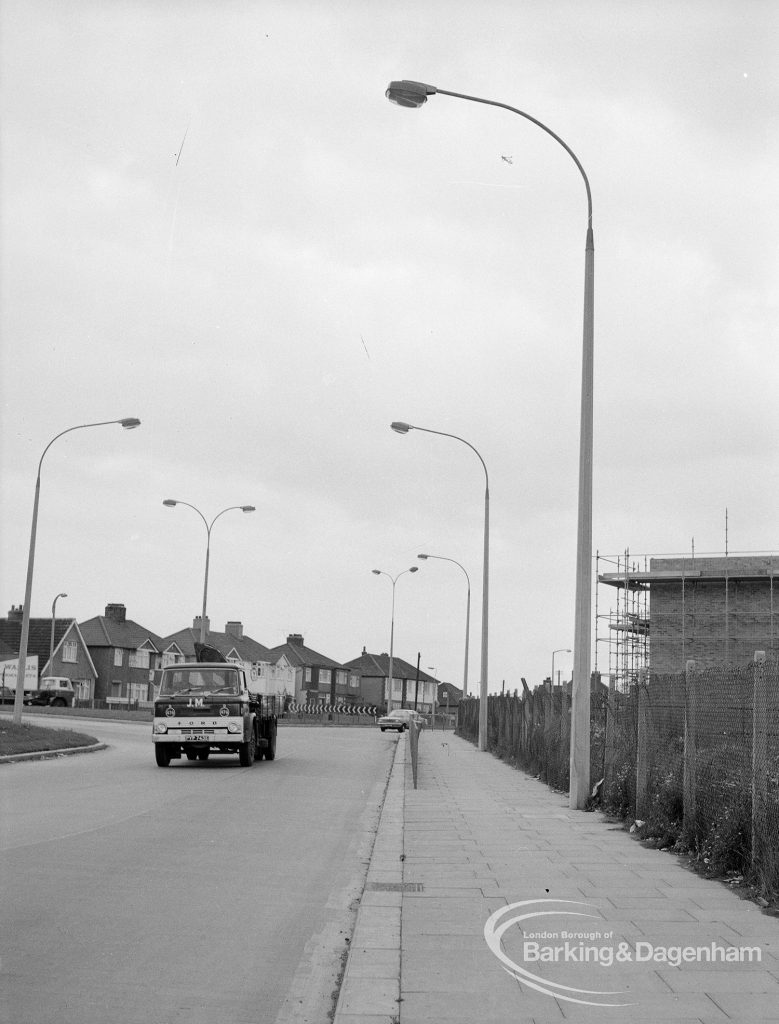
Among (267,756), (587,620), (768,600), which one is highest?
(768,600)

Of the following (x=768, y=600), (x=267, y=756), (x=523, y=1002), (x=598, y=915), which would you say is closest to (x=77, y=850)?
(x=598, y=915)

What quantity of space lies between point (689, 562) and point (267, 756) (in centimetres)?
2343

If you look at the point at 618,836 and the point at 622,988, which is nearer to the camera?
the point at 622,988

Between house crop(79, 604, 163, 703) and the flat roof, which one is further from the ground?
the flat roof

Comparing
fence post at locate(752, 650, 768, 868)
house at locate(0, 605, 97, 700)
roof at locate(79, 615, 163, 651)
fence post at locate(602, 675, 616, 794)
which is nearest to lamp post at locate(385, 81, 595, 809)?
fence post at locate(602, 675, 616, 794)

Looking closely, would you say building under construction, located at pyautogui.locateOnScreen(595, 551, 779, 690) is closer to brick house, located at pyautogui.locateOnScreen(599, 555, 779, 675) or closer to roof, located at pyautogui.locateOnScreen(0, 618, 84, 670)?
brick house, located at pyautogui.locateOnScreen(599, 555, 779, 675)

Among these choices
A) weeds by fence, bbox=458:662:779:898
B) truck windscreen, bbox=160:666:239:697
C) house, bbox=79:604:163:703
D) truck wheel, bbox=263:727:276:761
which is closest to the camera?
weeds by fence, bbox=458:662:779:898

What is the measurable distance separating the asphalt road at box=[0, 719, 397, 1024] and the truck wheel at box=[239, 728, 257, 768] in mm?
5207

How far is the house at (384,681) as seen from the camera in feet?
434

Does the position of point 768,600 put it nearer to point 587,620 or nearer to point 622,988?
point 587,620

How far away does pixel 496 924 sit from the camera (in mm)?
6828

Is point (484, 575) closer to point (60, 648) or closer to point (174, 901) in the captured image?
point (174, 901)

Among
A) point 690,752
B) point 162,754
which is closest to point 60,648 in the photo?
point 162,754

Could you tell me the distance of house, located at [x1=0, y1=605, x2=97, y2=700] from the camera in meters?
80.6
